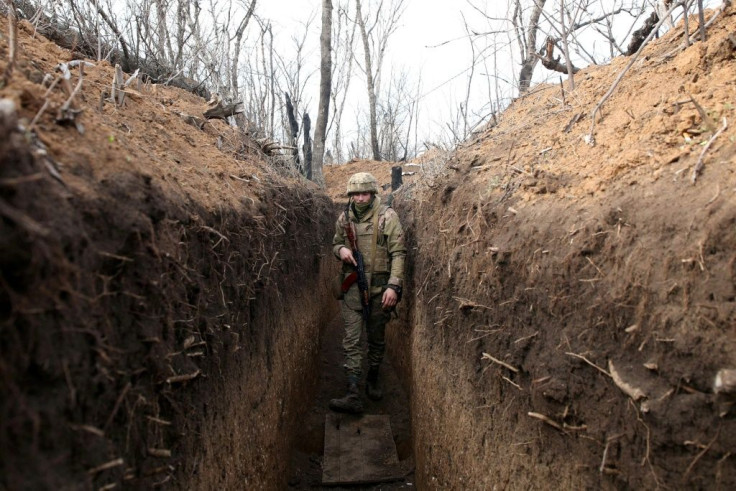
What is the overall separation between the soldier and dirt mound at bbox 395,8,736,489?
121cm

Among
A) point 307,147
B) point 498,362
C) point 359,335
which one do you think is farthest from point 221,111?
point 307,147

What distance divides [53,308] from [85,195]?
1.56 ft

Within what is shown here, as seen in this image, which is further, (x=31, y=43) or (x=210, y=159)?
(x=210, y=159)

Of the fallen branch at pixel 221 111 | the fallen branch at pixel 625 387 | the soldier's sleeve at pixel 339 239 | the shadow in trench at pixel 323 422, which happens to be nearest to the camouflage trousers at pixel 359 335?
the shadow in trench at pixel 323 422

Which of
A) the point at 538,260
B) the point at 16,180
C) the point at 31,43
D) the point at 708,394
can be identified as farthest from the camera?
the point at 31,43

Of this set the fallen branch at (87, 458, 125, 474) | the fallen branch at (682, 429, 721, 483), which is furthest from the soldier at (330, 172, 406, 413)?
the fallen branch at (87, 458, 125, 474)

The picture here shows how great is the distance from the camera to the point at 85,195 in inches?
58.9

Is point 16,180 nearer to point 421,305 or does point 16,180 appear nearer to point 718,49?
point 718,49

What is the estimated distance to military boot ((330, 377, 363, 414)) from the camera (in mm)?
4801

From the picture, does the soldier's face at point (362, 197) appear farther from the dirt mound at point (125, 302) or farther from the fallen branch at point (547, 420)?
the fallen branch at point (547, 420)

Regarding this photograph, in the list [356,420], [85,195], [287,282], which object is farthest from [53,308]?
[356,420]

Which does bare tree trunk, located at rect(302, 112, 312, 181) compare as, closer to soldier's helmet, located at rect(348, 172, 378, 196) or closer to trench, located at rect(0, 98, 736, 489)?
soldier's helmet, located at rect(348, 172, 378, 196)

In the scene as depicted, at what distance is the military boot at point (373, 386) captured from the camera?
5.24 m

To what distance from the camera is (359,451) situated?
171 inches
